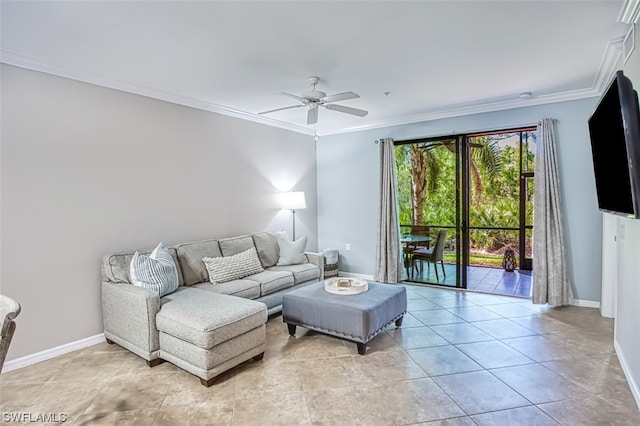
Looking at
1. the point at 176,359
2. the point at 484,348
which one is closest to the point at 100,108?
the point at 176,359

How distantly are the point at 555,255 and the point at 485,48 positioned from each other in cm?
281

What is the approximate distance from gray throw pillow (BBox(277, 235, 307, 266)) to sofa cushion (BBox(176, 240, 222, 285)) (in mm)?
1022

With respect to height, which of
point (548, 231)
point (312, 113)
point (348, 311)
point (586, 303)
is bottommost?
point (586, 303)

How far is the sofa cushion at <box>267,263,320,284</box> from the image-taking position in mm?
4432

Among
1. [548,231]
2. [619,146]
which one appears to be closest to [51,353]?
[619,146]

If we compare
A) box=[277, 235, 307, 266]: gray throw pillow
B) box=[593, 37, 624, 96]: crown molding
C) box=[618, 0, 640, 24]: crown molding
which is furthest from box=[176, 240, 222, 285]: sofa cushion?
box=[593, 37, 624, 96]: crown molding

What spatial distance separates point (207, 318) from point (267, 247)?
2.18 metres

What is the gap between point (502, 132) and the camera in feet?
15.9

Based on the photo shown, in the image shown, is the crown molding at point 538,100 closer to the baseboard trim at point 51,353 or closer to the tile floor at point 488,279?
the tile floor at point 488,279

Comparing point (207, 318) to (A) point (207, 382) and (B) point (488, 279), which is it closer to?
(A) point (207, 382)

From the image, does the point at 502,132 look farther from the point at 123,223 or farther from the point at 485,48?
the point at 123,223

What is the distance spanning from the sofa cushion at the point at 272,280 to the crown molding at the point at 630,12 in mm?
3786

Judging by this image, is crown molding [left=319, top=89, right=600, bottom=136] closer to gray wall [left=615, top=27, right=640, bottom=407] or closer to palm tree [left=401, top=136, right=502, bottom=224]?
palm tree [left=401, top=136, right=502, bottom=224]

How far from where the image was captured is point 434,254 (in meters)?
5.44
